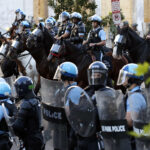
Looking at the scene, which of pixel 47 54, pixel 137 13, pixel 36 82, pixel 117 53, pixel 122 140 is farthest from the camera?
pixel 137 13

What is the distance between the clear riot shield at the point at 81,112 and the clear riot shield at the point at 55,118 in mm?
809

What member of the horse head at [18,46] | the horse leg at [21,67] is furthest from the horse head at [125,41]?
the horse leg at [21,67]

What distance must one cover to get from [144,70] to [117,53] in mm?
9036

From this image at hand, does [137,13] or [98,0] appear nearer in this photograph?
[98,0]

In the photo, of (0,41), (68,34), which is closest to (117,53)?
(68,34)

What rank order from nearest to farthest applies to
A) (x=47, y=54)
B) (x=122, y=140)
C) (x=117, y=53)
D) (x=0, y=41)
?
(x=122, y=140)
(x=117, y=53)
(x=47, y=54)
(x=0, y=41)

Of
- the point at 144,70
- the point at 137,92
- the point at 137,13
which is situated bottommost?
the point at 137,13

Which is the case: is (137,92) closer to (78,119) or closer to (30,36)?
(78,119)

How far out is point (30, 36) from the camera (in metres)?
13.6

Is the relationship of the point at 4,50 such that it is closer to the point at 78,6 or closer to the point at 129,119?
the point at 78,6

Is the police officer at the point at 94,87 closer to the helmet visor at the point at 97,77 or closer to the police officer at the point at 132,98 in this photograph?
the helmet visor at the point at 97,77

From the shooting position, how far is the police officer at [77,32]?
13250mm

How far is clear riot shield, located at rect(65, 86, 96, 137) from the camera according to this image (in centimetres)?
639

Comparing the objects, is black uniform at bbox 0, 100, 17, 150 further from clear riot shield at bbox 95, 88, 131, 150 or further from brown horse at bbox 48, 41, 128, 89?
brown horse at bbox 48, 41, 128, 89
